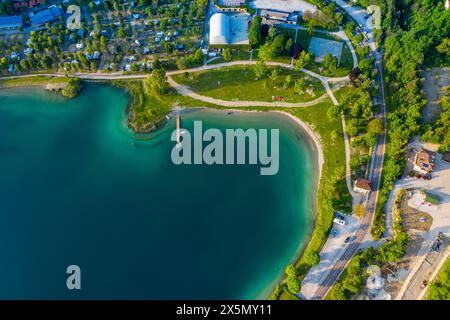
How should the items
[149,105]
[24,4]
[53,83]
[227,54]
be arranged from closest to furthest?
[149,105] < [227,54] < [53,83] < [24,4]

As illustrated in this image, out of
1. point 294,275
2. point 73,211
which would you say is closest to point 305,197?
point 294,275

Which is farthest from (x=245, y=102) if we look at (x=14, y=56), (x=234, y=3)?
(x=14, y=56)

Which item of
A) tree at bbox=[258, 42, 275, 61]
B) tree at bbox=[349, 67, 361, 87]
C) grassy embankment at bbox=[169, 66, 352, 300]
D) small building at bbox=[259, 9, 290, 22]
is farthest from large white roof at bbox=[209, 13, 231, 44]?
tree at bbox=[349, 67, 361, 87]

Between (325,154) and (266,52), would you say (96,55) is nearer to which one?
(266,52)

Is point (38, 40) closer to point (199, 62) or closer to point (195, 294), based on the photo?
point (199, 62)

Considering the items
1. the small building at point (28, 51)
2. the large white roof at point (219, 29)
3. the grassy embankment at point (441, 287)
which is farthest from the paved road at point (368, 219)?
the small building at point (28, 51)
